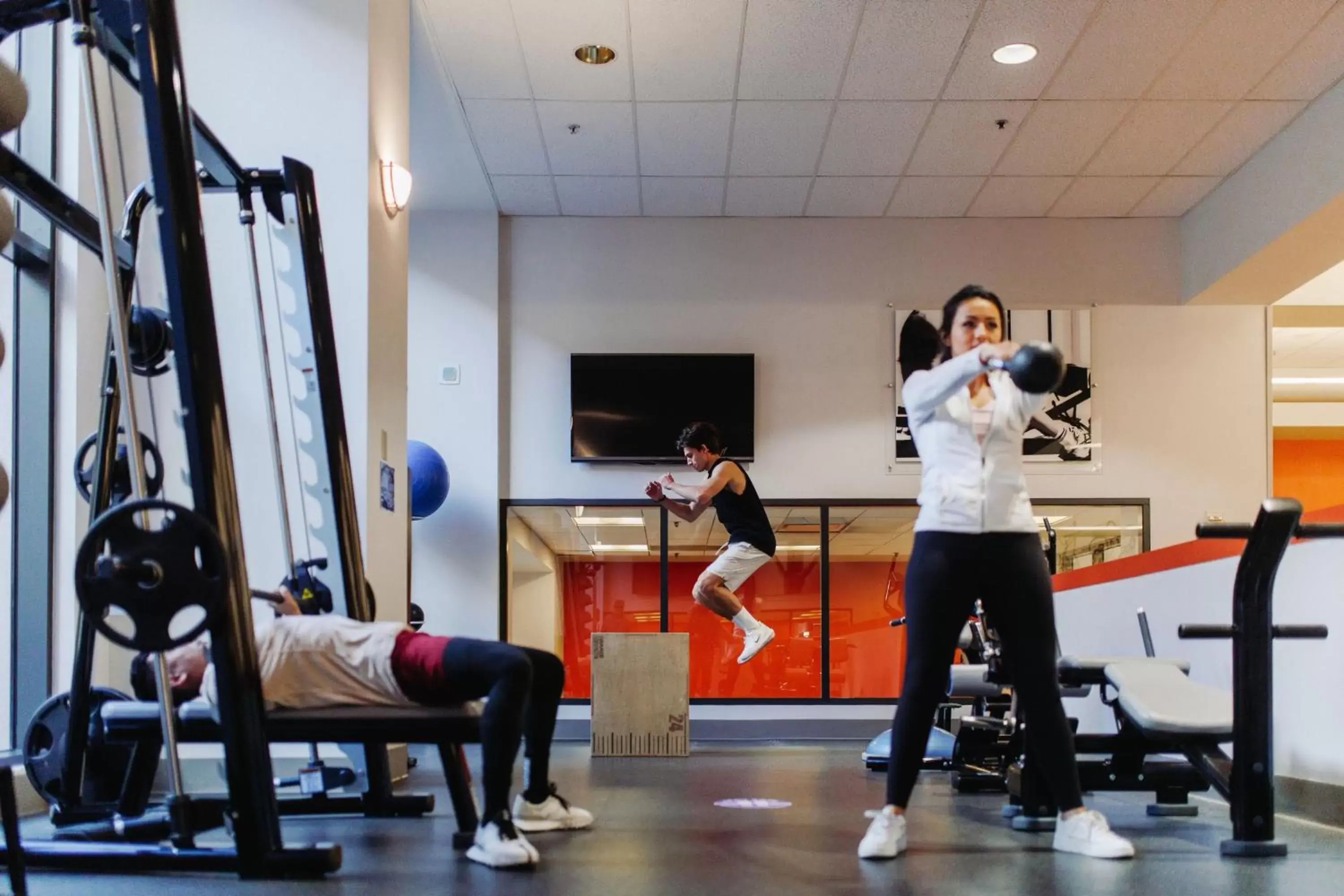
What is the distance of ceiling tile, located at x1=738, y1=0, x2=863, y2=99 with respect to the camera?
557 cm

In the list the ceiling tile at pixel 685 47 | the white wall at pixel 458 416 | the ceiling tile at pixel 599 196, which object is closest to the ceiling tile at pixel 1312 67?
the ceiling tile at pixel 685 47

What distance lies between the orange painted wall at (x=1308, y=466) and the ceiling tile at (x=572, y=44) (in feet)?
32.6

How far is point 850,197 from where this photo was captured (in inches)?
315

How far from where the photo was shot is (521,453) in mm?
8266

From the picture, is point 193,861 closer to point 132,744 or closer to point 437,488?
point 132,744

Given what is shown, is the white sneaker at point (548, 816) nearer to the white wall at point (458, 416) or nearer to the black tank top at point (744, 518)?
the black tank top at point (744, 518)

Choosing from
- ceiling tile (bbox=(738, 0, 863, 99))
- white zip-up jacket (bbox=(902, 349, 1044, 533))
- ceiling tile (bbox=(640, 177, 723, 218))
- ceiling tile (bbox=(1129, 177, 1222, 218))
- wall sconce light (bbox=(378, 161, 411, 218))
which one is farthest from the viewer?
ceiling tile (bbox=(640, 177, 723, 218))

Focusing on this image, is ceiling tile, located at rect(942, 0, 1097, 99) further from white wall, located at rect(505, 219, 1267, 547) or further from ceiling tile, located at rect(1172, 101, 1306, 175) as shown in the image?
white wall, located at rect(505, 219, 1267, 547)

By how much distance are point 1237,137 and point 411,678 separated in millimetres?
5892

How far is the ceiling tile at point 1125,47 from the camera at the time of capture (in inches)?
215

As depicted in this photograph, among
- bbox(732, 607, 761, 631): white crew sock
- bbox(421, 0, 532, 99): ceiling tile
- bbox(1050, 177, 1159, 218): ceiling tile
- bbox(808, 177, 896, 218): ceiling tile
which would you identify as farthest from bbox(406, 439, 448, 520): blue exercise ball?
bbox(1050, 177, 1159, 218): ceiling tile

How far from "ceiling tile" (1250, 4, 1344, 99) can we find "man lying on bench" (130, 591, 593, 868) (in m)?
4.79

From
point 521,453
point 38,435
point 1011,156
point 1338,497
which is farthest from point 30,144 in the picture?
point 1338,497

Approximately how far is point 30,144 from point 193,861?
274 cm
